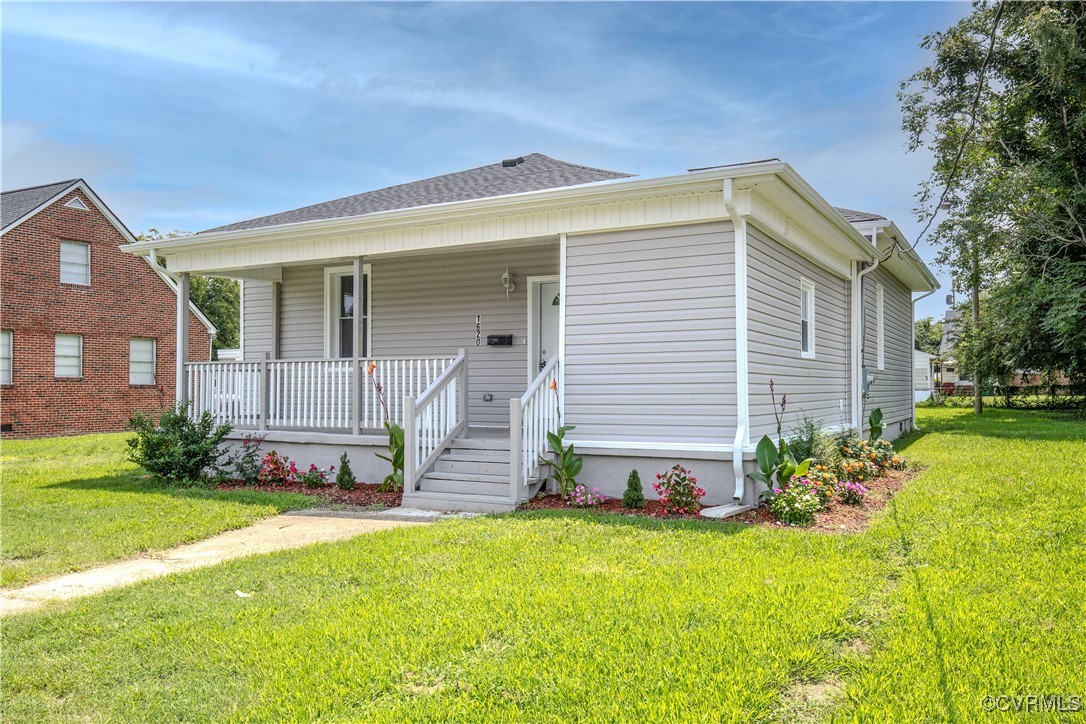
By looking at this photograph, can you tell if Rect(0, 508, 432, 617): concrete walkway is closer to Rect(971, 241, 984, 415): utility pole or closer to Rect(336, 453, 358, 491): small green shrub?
Rect(336, 453, 358, 491): small green shrub

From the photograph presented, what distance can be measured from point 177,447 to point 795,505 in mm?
7596

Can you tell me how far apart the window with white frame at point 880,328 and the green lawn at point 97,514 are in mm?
10697

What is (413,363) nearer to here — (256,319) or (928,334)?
(256,319)

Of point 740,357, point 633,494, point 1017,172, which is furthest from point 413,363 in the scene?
point 1017,172

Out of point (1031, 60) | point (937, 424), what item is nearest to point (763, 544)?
point (937, 424)

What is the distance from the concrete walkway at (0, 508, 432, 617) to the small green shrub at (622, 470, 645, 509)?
6.25 feet

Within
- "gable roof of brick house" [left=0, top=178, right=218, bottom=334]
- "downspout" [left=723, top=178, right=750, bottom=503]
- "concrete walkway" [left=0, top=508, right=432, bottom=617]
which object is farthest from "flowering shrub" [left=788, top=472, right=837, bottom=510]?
"gable roof of brick house" [left=0, top=178, right=218, bottom=334]

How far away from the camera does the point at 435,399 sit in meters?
8.60

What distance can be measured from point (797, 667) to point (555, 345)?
7.05 m

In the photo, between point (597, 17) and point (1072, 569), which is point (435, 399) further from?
point (1072, 569)

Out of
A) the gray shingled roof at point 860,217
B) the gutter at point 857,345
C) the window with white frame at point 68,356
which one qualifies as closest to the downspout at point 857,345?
the gutter at point 857,345

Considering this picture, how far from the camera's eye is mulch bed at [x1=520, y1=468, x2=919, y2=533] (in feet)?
22.0

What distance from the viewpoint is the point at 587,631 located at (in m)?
3.89

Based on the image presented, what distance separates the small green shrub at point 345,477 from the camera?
9.34m
